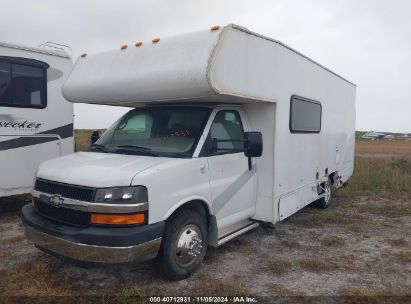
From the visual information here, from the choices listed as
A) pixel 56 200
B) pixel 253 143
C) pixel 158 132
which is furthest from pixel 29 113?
pixel 253 143

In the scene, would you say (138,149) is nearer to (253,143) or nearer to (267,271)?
(253,143)

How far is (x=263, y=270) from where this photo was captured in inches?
202

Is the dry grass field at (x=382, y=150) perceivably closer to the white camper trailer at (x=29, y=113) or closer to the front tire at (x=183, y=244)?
the white camper trailer at (x=29, y=113)

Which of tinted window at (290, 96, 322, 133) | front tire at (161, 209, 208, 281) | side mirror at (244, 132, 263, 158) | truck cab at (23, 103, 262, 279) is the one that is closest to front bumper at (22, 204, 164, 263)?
truck cab at (23, 103, 262, 279)

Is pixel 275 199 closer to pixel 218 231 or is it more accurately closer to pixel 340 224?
pixel 218 231

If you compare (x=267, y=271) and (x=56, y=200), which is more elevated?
(x=56, y=200)

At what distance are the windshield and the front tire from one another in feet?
2.67

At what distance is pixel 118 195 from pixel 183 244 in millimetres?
1107

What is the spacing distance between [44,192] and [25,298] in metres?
1.19

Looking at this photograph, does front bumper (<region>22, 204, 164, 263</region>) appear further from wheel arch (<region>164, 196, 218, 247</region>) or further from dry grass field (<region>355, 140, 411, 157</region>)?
dry grass field (<region>355, 140, 411, 157</region>)

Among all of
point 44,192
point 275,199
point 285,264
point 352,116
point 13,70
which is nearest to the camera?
point 44,192

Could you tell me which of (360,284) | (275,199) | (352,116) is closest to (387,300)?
(360,284)

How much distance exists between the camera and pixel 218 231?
520cm

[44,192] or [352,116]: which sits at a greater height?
[352,116]
